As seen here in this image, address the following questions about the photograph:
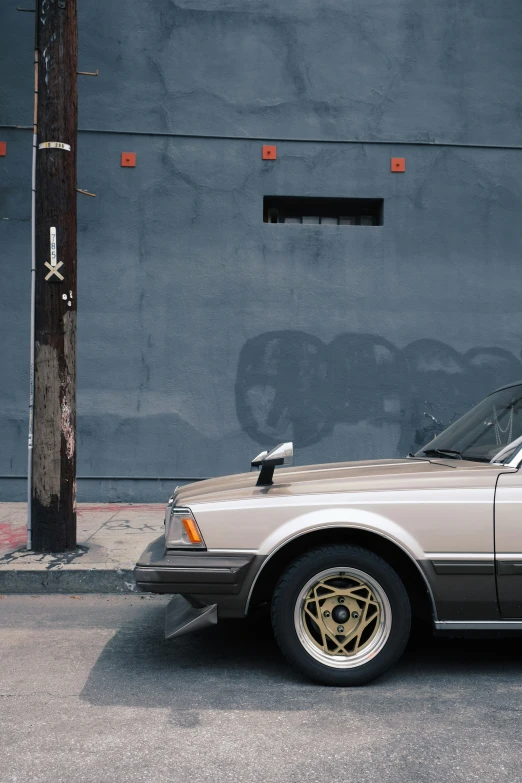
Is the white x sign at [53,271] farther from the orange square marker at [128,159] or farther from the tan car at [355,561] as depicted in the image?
the orange square marker at [128,159]

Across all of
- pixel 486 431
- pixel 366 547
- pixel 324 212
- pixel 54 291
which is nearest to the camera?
pixel 366 547

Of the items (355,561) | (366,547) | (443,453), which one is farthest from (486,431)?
(355,561)

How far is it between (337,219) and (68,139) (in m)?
4.43

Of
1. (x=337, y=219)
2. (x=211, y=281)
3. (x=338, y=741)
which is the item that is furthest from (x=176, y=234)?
(x=338, y=741)

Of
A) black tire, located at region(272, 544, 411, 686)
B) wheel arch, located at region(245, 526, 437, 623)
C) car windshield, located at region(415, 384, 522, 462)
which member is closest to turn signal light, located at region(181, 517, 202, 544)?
wheel arch, located at region(245, 526, 437, 623)

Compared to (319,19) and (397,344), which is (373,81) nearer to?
(319,19)

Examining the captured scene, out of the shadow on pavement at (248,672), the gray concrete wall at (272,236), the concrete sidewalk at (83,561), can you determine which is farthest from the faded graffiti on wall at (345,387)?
the shadow on pavement at (248,672)

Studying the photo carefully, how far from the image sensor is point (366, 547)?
4.24m

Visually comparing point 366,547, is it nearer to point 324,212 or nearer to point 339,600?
point 339,600

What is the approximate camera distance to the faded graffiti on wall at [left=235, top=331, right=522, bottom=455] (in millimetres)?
10188

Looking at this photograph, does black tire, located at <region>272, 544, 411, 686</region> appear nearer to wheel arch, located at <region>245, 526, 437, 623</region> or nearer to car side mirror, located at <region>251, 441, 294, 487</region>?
wheel arch, located at <region>245, 526, 437, 623</region>

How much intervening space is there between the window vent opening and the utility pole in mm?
3866

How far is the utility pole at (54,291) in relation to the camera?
6996 mm

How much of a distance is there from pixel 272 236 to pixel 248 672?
22.5 feet
